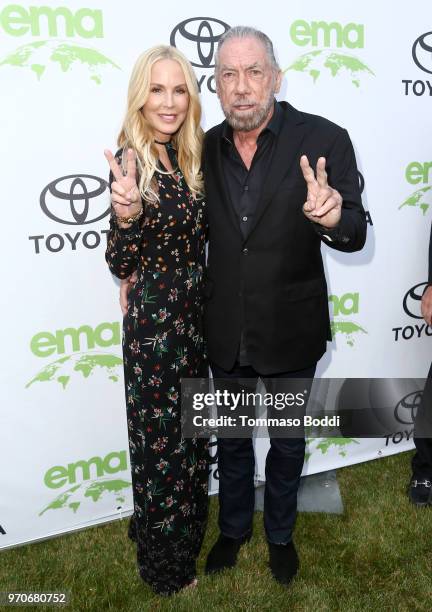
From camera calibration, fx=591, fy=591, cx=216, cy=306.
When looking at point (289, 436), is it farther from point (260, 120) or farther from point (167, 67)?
point (167, 67)

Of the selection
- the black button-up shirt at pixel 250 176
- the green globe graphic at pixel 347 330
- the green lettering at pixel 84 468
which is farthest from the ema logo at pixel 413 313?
the green lettering at pixel 84 468

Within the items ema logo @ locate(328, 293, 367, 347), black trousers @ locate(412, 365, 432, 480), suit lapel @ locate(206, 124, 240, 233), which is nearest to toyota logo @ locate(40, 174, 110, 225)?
suit lapel @ locate(206, 124, 240, 233)

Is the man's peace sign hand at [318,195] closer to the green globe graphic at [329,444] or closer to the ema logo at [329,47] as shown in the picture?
the ema logo at [329,47]

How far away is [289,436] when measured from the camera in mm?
2797

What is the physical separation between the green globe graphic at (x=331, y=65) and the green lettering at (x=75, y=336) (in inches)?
69.0

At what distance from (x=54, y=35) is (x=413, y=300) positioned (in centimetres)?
265

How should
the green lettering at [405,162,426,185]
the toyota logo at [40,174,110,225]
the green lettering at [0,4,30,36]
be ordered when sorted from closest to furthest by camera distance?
the green lettering at [0,4,30,36] → the toyota logo at [40,174,110,225] → the green lettering at [405,162,426,185]

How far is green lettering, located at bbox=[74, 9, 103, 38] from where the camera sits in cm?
271

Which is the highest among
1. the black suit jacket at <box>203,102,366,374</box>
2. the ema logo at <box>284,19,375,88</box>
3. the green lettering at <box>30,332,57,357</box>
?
the ema logo at <box>284,19,375,88</box>

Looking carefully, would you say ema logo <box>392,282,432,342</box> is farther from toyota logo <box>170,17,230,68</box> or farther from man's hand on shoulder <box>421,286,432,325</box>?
toyota logo <box>170,17,230,68</box>

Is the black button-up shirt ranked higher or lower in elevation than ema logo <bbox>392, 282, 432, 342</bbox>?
higher

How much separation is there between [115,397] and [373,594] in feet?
5.40

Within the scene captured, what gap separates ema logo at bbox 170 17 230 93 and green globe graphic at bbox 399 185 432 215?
1.47 meters

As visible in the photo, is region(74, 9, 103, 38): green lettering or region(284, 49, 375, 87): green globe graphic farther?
region(284, 49, 375, 87): green globe graphic
